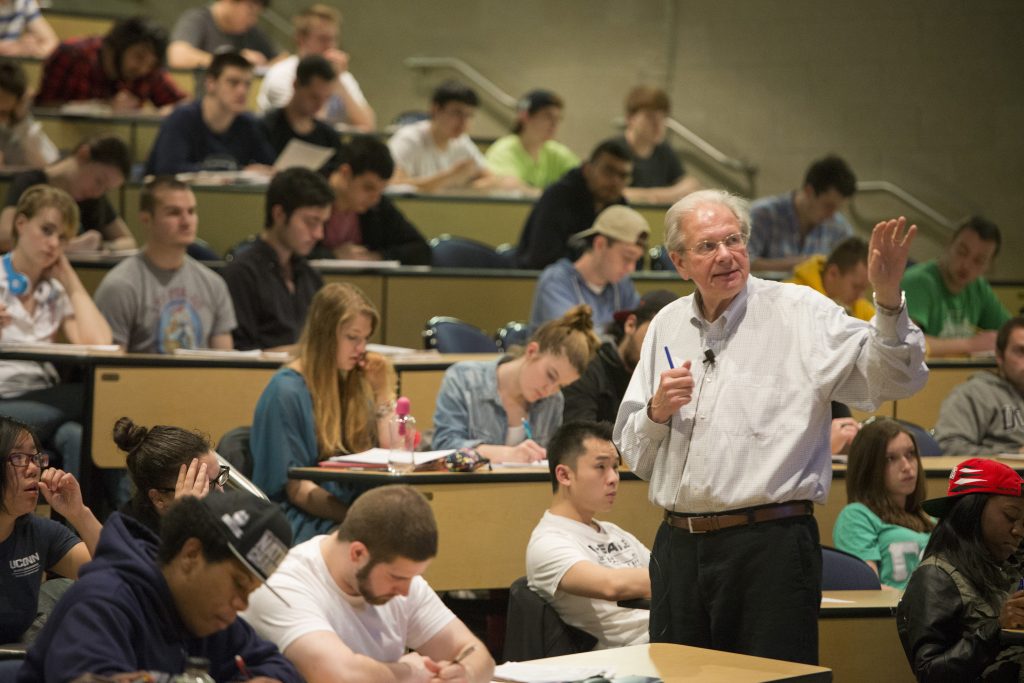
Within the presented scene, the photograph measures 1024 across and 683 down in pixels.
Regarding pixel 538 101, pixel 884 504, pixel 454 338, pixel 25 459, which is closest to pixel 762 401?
pixel 884 504

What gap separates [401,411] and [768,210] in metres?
3.54

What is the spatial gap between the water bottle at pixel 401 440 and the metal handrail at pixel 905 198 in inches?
173

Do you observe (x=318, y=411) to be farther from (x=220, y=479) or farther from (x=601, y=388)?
(x=220, y=479)

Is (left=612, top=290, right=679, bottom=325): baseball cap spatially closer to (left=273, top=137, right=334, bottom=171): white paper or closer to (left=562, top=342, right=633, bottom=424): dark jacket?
(left=562, top=342, right=633, bottom=424): dark jacket

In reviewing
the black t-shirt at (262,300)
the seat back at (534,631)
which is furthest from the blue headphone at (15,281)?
the seat back at (534,631)

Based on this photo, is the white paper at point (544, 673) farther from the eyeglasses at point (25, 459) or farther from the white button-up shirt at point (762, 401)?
the eyeglasses at point (25, 459)

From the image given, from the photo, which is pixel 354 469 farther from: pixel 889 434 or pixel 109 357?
pixel 889 434

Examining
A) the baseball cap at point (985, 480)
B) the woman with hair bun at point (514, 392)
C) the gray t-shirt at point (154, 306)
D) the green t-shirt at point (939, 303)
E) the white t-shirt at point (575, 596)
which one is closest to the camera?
the baseball cap at point (985, 480)

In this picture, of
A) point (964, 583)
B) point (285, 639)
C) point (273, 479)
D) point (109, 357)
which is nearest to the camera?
point (285, 639)

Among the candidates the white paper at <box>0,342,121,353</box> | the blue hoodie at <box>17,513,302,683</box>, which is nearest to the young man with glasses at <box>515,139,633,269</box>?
the white paper at <box>0,342,121,353</box>

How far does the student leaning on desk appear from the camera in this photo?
4.37m

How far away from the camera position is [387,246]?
690 cm

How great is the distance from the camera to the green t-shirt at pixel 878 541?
4.52 meters

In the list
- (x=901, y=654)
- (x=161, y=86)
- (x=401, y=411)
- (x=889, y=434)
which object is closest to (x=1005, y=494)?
(x=901, y=654)
